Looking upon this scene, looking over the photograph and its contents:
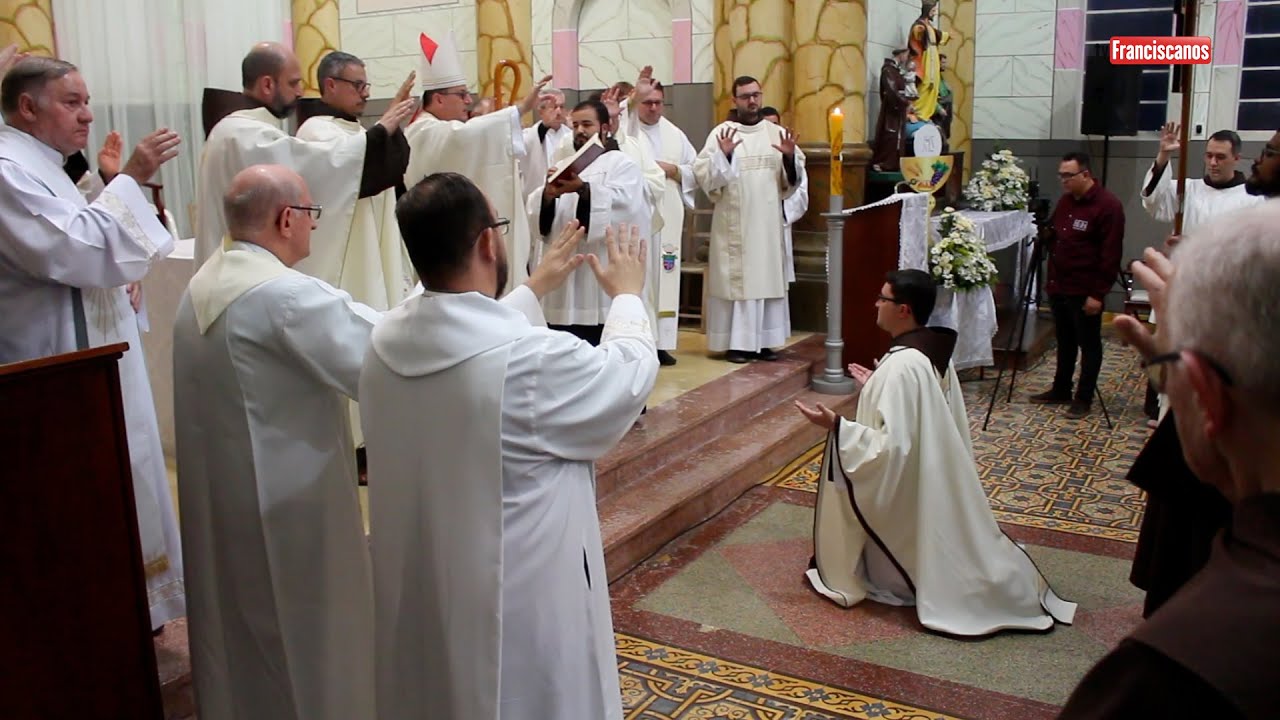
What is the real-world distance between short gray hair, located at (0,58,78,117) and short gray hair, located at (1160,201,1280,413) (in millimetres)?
3103

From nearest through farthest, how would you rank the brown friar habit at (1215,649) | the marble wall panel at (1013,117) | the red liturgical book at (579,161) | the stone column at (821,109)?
the brown friar habit at (1215,649) → the red liturgical book at (579,161) → the stone column at (821,109) → the marble wall panel at (1013,117)

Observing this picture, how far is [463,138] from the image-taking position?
5.44 meters

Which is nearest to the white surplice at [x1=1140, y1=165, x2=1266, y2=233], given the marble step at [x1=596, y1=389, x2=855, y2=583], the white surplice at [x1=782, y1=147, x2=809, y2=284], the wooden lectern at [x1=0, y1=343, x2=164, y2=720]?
the white surplice at [x1=782, y1=147, x2=809, y2=284]

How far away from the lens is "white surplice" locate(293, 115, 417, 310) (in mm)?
4402

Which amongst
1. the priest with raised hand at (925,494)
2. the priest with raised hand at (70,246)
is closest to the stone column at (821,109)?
the priest with raised hand at (925,494)

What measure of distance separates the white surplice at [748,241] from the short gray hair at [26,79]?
4.82 m

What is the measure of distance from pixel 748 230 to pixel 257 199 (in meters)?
5.25

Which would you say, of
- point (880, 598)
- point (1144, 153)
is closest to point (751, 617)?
point (880, 598)

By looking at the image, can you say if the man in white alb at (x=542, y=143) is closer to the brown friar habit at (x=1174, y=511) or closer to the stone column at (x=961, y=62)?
the brown friar habit at (x=1174, y=511)

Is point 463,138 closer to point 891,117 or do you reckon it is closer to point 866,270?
point 866,270

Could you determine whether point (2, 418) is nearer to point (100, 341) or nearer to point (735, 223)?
point (100, 341)

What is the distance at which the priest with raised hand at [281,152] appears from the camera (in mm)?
4273

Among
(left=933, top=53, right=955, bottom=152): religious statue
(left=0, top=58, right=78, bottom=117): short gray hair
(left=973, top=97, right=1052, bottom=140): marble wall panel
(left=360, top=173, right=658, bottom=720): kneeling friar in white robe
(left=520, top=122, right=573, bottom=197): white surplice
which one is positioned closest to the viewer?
(left=360, top=173, right=658, bottom=720): kneeling friar in white robe

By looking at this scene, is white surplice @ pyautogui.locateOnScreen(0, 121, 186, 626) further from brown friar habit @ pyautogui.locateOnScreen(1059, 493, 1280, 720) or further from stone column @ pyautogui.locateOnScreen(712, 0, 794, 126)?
stone column @ pyautogui.locateOnScreen(712, 0, 794, 126)
